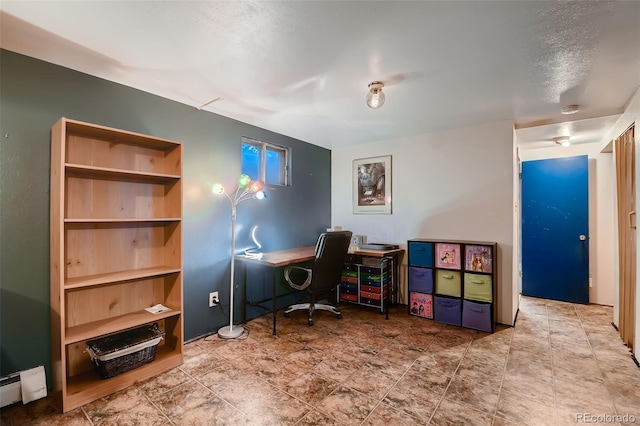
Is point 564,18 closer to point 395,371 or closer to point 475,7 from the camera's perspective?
point 475,7

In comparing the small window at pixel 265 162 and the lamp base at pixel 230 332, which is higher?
the small window at pixel 265 162

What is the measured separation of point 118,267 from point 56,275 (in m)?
0.43

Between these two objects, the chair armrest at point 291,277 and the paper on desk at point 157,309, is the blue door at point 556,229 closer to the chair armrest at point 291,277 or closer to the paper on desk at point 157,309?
the chair armrest at point 291,277

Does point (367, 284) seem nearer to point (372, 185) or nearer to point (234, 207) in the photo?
point (372, 185)

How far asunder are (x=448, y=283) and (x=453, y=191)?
1093mm

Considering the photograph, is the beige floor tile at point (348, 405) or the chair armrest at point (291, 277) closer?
the beige floor tile at point (348, 405)

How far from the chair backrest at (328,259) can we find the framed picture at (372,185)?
1118 mm

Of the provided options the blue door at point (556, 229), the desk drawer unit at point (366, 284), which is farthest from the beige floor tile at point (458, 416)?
the blue door at point (556, 229)

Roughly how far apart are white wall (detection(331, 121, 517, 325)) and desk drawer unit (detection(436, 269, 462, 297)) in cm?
46

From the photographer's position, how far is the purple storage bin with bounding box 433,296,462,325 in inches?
126

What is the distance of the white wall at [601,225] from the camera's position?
12.5 feet

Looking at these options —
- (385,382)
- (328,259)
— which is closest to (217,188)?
(328,259)

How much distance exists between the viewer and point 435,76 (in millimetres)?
2170

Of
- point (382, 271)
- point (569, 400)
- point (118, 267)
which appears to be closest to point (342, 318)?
point (382, 271)
